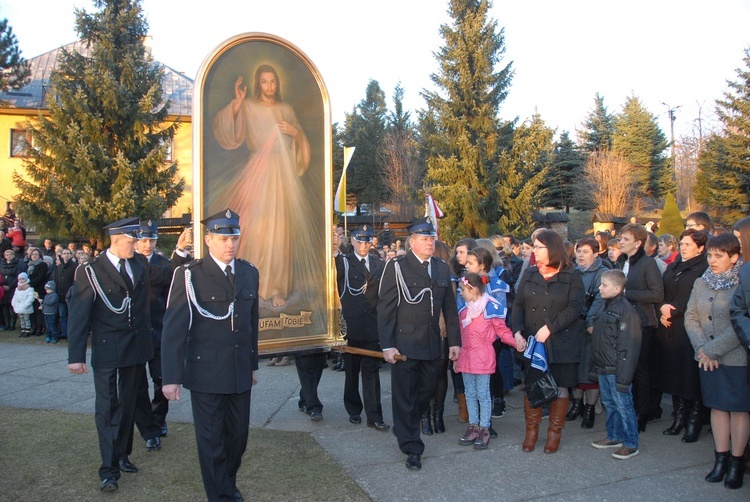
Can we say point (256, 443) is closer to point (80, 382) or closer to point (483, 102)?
point (80, 382)

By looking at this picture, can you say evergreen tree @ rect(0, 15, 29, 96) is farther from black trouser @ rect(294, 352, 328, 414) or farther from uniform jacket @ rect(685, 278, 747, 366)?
uniform jacket @ rect(685, 278, 747, 366)

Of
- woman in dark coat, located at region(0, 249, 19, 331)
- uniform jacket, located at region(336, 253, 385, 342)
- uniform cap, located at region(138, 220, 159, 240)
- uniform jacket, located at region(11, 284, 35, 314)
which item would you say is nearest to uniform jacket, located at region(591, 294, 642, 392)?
uniform jacket, located at region(336, 253, 385, 342)

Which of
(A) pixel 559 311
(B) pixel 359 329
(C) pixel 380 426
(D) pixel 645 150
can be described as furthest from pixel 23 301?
(D) pixel 645 150

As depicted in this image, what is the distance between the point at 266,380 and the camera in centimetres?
891

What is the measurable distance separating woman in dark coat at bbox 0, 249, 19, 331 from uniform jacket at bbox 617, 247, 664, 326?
13746mm

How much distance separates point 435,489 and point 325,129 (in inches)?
146

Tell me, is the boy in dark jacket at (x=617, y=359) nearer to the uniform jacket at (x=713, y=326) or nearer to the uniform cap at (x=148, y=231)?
the uniform jacket at (x=713, y=326)

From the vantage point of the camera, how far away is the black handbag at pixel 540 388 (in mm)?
5523

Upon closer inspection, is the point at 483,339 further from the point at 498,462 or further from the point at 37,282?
the point at 37,282

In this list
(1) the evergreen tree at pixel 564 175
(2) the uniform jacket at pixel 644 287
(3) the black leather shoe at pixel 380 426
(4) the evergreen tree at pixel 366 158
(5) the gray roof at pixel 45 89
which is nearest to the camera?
(2) the uniform jacket at pixel 644 287

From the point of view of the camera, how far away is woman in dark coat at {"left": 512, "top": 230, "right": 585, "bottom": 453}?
5.63 metres

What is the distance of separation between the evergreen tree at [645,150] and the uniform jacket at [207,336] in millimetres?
42020

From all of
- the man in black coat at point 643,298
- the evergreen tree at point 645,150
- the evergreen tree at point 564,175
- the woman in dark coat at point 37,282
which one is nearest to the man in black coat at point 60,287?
the woman in dark coat at point 37,282

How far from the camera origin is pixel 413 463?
529cm
